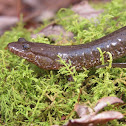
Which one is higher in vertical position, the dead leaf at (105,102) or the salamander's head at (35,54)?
the salamander's head at (35,54)

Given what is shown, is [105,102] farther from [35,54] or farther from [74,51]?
[35,54]

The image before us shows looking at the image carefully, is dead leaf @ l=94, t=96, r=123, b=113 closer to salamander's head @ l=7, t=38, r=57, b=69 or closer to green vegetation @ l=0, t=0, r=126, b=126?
green vegetation @ l=0, t=0, r=126, b=126

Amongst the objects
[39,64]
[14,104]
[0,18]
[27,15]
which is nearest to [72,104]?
[14,104]

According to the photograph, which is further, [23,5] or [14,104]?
[23,5]

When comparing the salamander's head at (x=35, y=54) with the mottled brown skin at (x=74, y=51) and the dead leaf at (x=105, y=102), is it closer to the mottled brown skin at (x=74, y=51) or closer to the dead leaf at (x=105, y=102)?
the mottled brown skin at (x=74, y=51)

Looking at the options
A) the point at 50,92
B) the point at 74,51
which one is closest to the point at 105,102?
the point at 50,92

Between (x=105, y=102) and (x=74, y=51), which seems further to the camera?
(x=74, y=51)

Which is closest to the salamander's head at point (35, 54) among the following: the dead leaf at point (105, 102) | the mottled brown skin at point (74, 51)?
the mottled brown skin at point (74, 51)

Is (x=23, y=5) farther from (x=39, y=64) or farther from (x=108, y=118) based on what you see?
(x=108, y=118)
